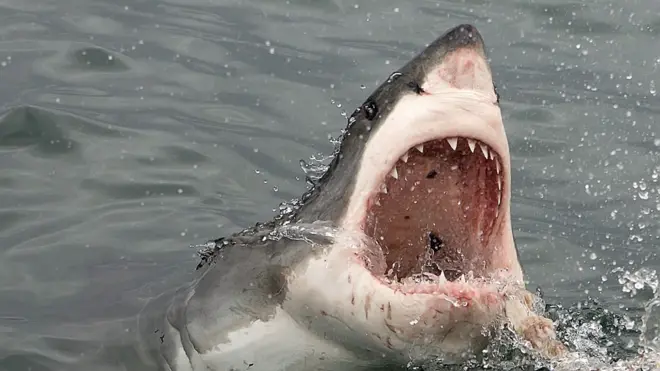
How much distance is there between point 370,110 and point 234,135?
3.13 meters

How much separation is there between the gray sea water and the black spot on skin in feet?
2.99

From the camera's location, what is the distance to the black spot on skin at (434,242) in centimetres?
282

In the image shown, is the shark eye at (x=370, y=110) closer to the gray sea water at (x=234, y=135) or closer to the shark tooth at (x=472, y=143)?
the shark tooth at (x=472, y=143)

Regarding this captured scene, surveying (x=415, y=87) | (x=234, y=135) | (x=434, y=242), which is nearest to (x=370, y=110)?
(x=415, y=87)

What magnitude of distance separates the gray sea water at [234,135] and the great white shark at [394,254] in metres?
0.58

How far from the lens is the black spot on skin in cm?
282

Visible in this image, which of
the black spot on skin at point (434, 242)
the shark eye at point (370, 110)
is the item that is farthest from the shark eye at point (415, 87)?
the black spot on skin at point (434, 242)

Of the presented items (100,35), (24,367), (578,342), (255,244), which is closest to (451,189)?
(255,244)

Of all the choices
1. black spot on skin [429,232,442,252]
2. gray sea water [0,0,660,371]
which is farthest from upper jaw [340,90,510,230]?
gray sea water [0,0,660,371]

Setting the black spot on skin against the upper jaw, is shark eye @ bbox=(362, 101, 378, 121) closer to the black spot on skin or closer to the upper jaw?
the upper jaw

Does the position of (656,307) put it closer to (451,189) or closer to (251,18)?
(451,189)

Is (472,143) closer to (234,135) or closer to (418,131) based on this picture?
(418,131)

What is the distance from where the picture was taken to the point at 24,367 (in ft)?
11.5

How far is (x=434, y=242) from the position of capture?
2854 millimetres
